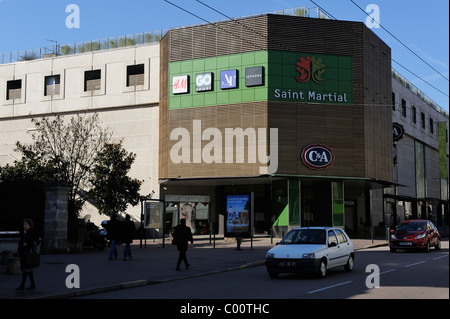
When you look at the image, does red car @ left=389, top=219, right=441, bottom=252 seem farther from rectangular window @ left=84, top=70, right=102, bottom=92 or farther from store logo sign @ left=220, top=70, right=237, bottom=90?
rectangular window @ left=84, top=70, right=102, bottom=92

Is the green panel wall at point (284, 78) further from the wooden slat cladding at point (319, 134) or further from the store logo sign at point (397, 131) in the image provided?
the store logo sign at point (397, 131)

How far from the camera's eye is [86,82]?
48375 millimetres

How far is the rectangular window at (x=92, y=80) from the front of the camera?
157 ft

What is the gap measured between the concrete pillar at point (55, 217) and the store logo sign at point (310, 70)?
21.2 m

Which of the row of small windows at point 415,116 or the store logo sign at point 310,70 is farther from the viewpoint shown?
the row of small windows at point 415,116

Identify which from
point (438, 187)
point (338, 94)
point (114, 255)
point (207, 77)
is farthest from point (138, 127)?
point (438, 187)

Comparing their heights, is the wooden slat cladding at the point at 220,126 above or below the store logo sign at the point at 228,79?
below

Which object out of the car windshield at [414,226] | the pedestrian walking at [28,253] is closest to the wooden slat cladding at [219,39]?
the car windshield at [414,226]

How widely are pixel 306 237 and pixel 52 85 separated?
129ft

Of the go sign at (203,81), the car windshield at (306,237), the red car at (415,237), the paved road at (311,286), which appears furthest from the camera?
the go sign at (203,81)

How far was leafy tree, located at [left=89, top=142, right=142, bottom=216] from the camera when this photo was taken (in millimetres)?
34781

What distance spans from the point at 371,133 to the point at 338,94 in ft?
14.8

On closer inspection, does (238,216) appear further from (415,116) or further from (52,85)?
(415,116)
